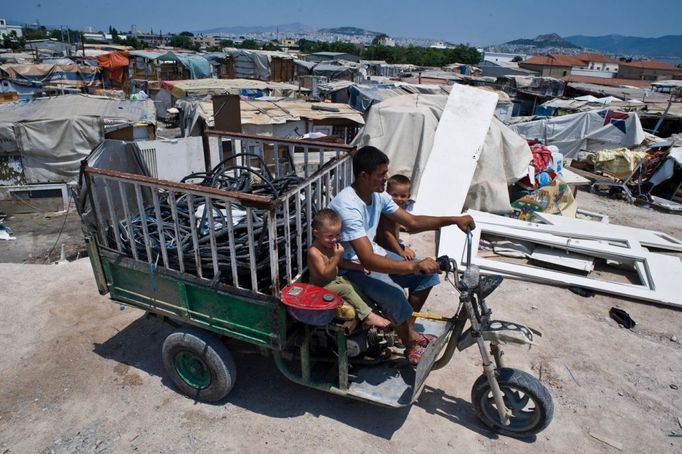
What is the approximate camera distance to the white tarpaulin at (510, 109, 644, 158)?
14266mm

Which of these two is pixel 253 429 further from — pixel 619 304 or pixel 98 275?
pixel 619 304

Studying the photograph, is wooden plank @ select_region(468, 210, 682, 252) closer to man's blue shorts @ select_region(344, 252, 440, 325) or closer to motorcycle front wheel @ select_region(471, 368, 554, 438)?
motorcycle front wheel @ select_region(471, 368, 554, 438)

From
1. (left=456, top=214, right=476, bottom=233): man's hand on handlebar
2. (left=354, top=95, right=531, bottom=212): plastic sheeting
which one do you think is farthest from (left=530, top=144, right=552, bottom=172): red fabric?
(left=456, top=214, right=476, bottom=233): man's hand on handlebar

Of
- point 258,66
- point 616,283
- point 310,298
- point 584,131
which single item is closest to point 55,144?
point 310,298

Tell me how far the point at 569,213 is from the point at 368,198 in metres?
→ 6.41

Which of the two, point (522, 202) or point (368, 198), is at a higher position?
point (368, 198)

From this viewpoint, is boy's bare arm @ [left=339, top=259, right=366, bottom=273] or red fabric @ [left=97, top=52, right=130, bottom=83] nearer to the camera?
boy's bare arm @ [left=339, top=259, right=366, bottom=273]

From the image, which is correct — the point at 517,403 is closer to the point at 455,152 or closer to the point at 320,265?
the point at 320,265

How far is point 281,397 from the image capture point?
3531 millimetres

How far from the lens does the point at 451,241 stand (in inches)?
249

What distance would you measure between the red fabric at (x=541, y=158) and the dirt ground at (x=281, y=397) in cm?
452

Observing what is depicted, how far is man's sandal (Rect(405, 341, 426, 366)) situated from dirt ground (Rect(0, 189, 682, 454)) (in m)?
0.49

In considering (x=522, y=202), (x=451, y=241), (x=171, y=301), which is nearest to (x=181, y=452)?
(x=171, y=301)

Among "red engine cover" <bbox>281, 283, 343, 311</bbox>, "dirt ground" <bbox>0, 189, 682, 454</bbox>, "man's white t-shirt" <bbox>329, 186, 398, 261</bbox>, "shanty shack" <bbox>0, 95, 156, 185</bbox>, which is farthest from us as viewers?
"shanty shack" <bbox>0, 95, 156, 185</bbox>
